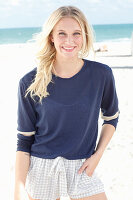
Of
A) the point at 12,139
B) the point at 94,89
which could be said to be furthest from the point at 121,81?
the point at 94,89

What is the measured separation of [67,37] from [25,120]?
0.58 m

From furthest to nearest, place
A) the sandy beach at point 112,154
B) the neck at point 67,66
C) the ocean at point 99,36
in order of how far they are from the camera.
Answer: the ocean at point 99,36 → the sandy beach at point 112,154 → the neck at point 67,66

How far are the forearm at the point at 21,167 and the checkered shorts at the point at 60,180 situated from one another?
0.05m

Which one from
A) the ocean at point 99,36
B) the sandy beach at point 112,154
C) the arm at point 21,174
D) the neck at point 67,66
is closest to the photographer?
the arm at point 21,174

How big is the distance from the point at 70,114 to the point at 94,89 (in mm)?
218

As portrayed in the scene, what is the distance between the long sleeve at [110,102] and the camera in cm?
192

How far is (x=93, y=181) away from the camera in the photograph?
189 cm

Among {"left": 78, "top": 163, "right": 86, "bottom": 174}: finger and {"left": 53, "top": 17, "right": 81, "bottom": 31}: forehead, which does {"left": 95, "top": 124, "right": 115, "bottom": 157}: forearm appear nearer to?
{"left": 78, "top": 163, "right": 86, "bottom": 174}: finger

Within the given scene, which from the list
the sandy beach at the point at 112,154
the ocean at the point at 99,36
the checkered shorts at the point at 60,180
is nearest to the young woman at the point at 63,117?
the checkered shorts at the point at 60,180

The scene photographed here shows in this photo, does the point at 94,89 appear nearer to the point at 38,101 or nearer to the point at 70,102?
the point at 70,102

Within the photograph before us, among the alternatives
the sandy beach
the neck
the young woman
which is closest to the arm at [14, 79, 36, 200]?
the young woman

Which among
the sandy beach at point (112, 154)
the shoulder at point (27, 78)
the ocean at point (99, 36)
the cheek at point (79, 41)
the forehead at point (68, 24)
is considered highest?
the ocean at point (99, 36)

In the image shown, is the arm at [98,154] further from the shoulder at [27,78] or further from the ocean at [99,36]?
the ocean at [99,36]

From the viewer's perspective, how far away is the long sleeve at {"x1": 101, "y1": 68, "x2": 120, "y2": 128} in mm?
1920
